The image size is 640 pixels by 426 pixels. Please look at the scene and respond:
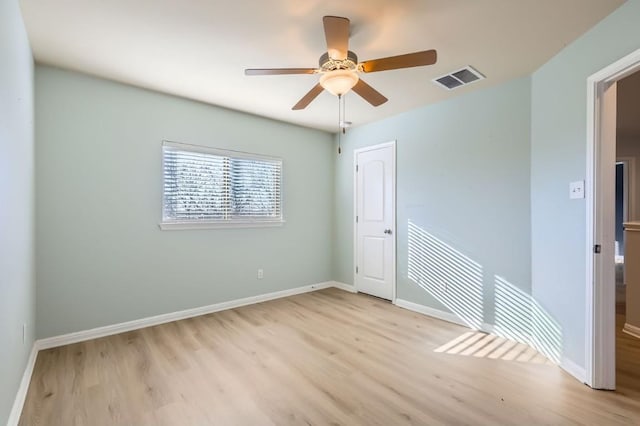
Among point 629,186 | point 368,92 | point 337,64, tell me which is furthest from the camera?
point 629,186

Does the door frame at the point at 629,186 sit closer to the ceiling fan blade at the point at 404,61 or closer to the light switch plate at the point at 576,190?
the light switch plate at the point at 576,190

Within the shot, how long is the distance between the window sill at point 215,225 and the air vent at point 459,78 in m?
2.63

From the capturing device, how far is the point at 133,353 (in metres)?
2.54

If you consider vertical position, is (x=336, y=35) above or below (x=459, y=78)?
below

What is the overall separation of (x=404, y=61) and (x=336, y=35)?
46cm

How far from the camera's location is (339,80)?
2.01 metres

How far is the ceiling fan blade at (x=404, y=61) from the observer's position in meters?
1.78

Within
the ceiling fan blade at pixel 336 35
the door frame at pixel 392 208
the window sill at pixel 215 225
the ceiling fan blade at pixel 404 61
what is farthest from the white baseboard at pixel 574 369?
the window sill at pixel 215 225

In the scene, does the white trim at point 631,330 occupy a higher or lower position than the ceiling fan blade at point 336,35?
lower

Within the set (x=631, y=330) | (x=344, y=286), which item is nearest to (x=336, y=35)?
(x=344, y=286)

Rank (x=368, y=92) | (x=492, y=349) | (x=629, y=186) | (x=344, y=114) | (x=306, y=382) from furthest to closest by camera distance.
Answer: (x=629, y=186) → (x=344, y=114) → (x=492, y=349) → (x=368, y=92) → (x=306, y=382)

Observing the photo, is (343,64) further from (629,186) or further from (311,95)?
(629,186)

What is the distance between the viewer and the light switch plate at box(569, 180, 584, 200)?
213 centimetres

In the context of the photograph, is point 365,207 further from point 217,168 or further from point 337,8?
point 337,8
